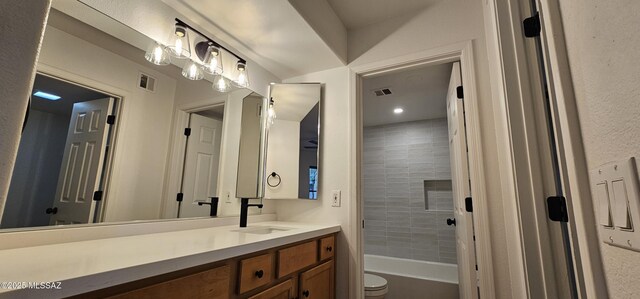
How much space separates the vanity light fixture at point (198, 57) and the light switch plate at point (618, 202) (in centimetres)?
171

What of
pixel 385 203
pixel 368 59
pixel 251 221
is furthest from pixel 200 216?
pixel 385 203

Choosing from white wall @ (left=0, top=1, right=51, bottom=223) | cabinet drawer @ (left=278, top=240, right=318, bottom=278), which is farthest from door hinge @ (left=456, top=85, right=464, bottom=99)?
white wall @ (left=0, top=1, right=51, bottom=223)

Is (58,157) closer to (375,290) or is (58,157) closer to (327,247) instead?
(327,247)

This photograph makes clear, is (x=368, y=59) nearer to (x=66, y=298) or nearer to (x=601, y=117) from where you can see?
(x=601, y=117)

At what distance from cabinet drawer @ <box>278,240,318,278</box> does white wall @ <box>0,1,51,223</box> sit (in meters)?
0.99

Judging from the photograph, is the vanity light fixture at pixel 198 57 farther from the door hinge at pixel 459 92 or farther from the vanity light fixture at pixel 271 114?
the door hinge at pixel 459 92

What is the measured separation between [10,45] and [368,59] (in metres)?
1.92

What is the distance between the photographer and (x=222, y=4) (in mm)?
1500

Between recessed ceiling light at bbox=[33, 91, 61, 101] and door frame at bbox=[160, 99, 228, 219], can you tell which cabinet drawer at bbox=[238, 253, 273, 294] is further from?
recessed ceiling light at bbox=[33, 91, 61, 101]

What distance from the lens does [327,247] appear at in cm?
175

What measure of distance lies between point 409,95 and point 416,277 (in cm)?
206

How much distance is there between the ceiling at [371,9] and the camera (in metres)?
1.92

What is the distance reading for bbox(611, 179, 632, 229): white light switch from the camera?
383mm

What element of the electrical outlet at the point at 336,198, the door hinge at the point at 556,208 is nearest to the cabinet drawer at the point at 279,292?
the electrical outlet at the point at 336,198
